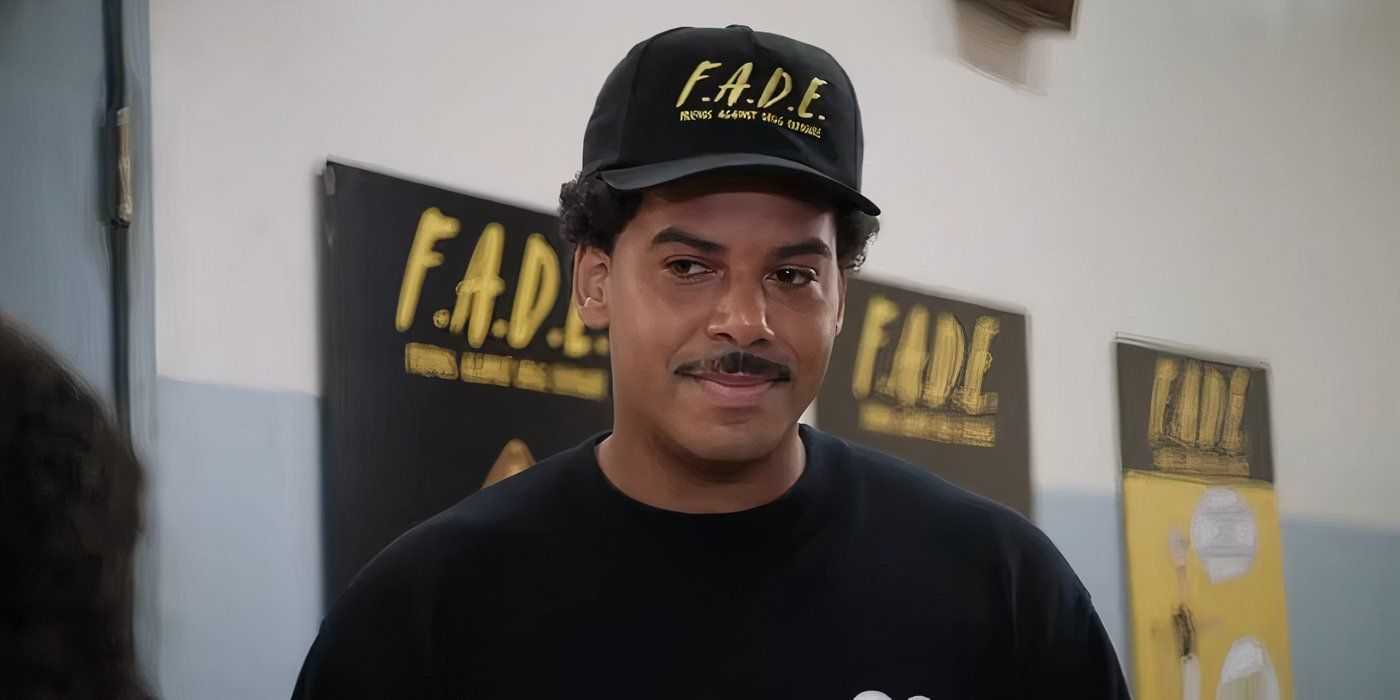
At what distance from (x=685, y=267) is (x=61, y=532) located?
474 mm

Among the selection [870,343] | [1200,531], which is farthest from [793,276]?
[1200,531]

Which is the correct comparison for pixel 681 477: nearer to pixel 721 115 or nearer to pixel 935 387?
pixel 721 115

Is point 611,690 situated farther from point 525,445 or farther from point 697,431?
point 525,445

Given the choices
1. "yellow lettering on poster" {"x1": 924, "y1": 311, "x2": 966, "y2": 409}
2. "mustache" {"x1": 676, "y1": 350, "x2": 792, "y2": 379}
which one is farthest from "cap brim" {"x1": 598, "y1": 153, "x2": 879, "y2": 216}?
"yellow lettering on poster" {"x1": 924, "y1": 311, "x2": 966, "y2": 409}

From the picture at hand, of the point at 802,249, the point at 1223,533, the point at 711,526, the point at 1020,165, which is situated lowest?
the point at 1223,533

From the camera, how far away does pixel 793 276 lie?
1128 mm

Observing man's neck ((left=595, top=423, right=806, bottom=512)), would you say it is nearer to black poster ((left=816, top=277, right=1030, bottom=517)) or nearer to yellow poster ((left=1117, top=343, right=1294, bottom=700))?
black poster ((left=816, top=277, right=1030, bottom=517))

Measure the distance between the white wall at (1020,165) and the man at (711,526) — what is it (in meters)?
0.18

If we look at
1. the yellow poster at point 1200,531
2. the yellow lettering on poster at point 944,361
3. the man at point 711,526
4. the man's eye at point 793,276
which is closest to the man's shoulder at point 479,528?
the man at point 711,526

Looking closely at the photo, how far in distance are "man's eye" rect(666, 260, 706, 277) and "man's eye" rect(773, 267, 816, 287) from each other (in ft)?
0.19

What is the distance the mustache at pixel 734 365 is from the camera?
1086 millimetres

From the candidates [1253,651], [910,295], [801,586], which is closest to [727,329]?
[801,586]

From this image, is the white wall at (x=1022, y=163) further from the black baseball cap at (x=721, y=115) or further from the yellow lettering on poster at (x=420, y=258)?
the black baseball cap at (x=721, y=115)

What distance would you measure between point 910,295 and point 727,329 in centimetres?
73
